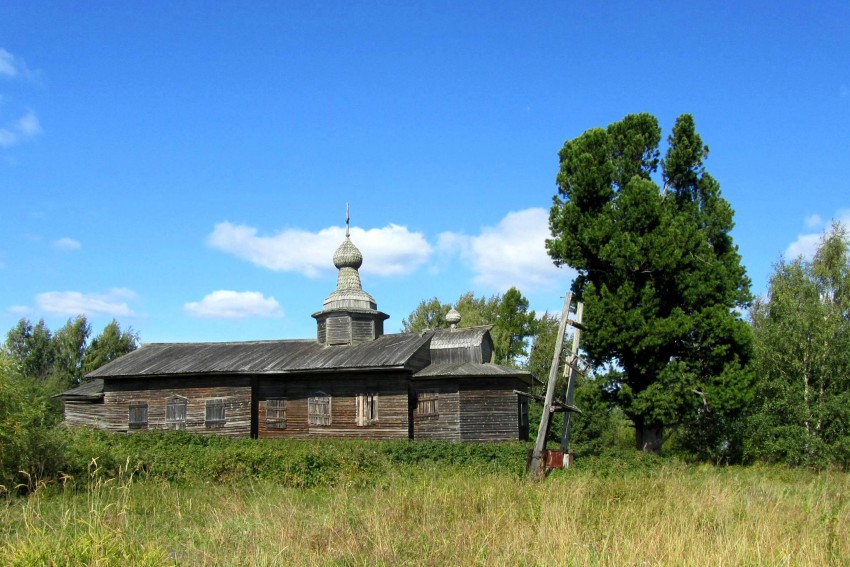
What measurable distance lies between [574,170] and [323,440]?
14.1 metres

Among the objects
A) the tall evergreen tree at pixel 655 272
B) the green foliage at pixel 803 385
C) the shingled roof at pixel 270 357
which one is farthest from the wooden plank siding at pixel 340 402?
the green foliage at pixel 803 385

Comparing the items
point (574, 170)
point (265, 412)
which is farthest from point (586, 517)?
point (265, 412)

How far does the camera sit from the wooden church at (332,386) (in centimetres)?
2738

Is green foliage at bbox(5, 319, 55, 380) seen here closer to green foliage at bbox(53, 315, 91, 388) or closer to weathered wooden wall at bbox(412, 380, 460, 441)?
green foliage at bbox(53, 315, 91, 388)

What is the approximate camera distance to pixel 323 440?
90.9 ft

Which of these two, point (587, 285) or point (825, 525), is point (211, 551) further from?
point (587, 285)

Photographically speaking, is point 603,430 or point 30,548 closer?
point 30,548

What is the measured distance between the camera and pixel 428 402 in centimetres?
2792

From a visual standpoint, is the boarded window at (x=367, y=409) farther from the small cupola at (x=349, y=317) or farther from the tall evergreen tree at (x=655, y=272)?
the tall evergreen tree at (x=655, y=272)

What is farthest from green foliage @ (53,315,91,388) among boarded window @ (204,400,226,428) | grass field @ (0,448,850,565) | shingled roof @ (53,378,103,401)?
grass field @ (0,448,850,565)

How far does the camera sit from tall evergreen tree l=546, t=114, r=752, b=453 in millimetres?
23688

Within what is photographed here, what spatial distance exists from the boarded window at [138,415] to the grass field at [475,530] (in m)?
21.8

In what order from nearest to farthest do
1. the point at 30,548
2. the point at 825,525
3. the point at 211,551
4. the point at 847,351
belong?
the point at 30,548, the point at 211,551, the point at 825,525, the point at 847,351

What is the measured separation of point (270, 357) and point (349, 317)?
3.90m
